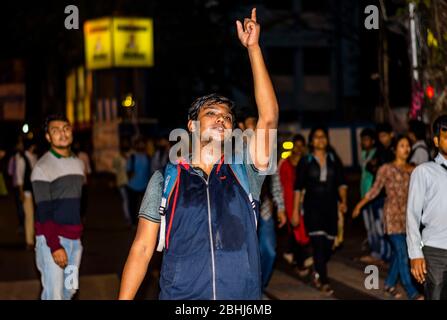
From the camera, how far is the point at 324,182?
966 cm

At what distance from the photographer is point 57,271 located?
6.77m

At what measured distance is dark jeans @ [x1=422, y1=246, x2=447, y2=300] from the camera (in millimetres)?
5957

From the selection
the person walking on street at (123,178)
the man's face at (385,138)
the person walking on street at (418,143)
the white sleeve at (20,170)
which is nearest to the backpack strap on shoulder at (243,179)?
the person walking on street at (418,143)

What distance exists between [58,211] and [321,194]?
3797 mm

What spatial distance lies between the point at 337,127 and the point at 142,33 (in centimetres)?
1064

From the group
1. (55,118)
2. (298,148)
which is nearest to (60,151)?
(55,118)

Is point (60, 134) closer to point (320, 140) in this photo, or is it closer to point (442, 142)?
point (442, 142)

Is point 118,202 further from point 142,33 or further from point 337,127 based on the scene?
point 337,127

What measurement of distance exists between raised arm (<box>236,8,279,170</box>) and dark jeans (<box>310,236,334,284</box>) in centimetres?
556

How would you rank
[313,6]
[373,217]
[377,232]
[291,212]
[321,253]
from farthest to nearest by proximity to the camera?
[313,6]
[373,217]
[377,232]
[291,212]
[321,253]

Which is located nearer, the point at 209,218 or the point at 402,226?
the point at 209,218

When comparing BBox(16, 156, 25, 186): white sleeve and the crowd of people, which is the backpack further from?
BBox(16, 156, 25, 186): white sleeve
